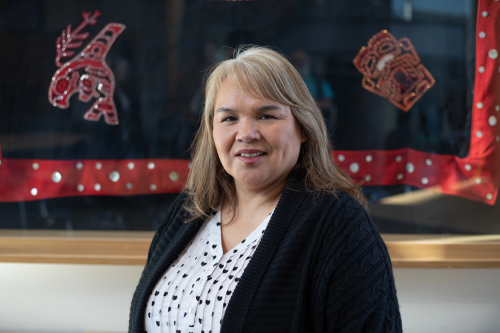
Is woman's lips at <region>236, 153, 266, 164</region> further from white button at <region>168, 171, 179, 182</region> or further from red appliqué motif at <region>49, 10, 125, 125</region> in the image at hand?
red appliqué motif at <region>49, 10, 125, 125</region>

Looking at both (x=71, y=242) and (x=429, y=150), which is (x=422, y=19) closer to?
(x=429, y=150)

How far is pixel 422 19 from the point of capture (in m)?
2.07

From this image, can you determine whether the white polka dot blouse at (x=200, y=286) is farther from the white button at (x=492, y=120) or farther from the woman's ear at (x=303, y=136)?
the white button at (x=492, y=120)

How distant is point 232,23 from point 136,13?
19.3 inches

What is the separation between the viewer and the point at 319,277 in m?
1.09

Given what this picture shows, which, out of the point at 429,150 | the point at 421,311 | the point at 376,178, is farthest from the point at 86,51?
the point at 421,311

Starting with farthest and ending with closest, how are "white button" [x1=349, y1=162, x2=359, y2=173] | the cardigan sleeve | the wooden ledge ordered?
"white button" [x1=349, y1=162, x2=359, y2=173] < the wooden ledge < the cardigan sleeve

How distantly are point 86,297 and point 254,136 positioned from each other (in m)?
1.58

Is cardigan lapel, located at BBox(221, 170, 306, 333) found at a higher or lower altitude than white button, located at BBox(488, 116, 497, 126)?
lower

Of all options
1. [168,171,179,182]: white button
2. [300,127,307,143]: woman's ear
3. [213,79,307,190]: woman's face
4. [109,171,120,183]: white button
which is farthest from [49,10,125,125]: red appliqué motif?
[300,127,307,143]: woman's ear

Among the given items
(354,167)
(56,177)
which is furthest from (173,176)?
(354,167)

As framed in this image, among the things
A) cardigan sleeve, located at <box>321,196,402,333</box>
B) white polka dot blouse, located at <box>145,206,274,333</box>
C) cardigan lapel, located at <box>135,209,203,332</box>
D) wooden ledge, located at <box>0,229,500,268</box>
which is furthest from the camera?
wooden ledge, located at <box>0,229,500,268</box>

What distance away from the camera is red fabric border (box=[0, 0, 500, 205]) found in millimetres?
2033

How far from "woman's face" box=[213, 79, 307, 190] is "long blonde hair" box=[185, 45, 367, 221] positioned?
0.10ft
